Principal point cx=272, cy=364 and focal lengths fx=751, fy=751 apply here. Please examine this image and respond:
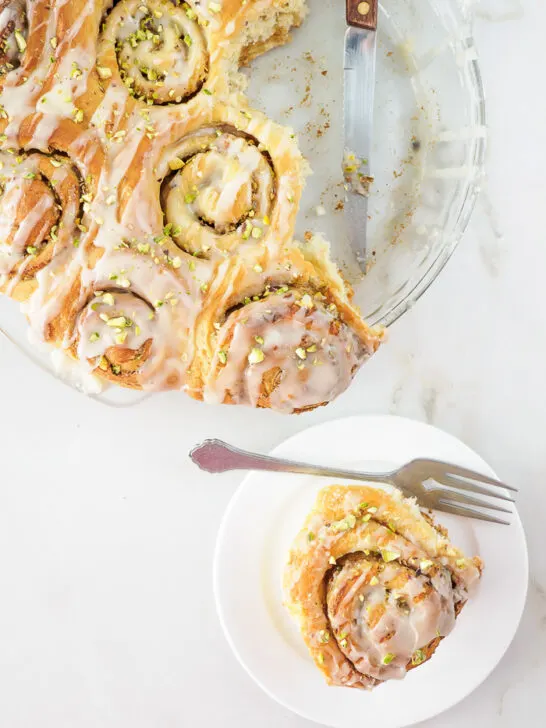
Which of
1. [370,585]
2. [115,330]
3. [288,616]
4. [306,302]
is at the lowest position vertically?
[288,616]

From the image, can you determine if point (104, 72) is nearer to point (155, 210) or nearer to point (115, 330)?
point (155, 210)

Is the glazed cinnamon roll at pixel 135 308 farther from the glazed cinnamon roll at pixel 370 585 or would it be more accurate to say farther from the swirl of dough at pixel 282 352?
the glazed cinnamon roll at pixel 370 585

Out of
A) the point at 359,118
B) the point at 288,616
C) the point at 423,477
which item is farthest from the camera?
the point at 288,616

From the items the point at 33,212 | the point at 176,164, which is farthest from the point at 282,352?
the point at 33,212

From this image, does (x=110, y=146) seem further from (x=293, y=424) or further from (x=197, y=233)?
(x=293, y=424)

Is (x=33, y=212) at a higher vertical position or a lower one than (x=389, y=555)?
higher

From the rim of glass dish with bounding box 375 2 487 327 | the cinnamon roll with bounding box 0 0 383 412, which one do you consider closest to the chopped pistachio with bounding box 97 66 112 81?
the cinnamon roll with bounding box 0 0 383 412

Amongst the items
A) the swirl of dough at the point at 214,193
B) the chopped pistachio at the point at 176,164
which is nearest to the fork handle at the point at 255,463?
the swirl of dough at the point at 214,193
